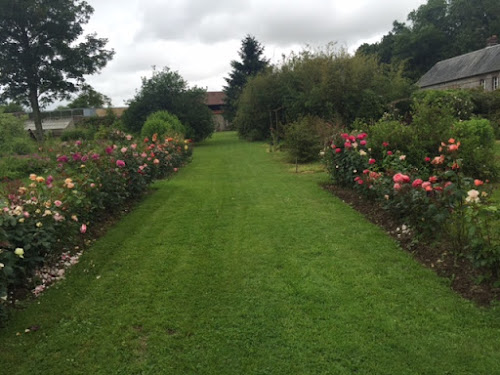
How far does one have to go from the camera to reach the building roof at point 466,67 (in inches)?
1298

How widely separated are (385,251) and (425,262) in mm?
465

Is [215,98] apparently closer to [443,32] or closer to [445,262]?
[443,32]

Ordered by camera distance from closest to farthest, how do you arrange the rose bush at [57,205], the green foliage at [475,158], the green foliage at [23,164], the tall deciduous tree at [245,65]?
the rose bush at [57,205], the green foliage at [475,158], the green foliage at [23,164], the tall deciduous tree at [245,65]

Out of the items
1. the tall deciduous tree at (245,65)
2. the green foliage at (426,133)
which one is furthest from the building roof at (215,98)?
the green foliage at (426,133)

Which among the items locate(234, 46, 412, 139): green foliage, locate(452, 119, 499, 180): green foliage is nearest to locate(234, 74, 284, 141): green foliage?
locate(234, 46, 412, 139): green foliage

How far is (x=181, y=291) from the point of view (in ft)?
11.5

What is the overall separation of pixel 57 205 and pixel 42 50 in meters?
31.0

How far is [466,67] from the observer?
36.1 metres

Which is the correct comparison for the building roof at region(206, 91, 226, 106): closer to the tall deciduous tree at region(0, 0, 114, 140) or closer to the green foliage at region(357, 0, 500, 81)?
the green foliage at region(357, 0, 500, 81)

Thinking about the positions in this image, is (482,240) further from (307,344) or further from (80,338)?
(80,338)

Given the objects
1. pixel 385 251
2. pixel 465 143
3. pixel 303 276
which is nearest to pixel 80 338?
pixel 303 276

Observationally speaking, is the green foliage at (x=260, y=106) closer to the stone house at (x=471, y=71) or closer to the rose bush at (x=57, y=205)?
the stone house at (x=471, y=71)

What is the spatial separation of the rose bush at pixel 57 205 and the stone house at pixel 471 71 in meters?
31.1

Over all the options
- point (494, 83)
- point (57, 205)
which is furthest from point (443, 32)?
point (57, 205)
